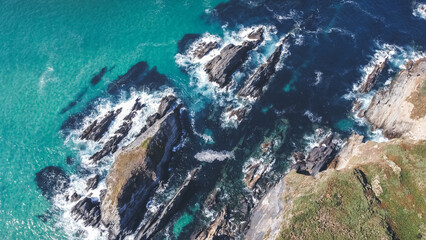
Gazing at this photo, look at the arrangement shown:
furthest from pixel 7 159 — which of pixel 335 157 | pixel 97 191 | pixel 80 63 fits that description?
pixel 335 157

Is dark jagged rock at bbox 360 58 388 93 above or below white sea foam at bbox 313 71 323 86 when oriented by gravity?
below

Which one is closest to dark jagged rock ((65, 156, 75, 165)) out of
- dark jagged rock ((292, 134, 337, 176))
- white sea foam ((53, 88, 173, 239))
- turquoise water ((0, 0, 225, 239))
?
turquoise water ((0, 0, 225, 239))

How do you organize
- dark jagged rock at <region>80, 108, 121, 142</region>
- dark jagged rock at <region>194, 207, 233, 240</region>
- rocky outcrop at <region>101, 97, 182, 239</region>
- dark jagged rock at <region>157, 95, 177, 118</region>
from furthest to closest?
dark jagged rock at <region>157, 95, 177, 118</region> → dark jagged rock at <region>80, 108, 121, 142</region> → rocky outcrop at <region>101, 97, 182, 239</region> → dark jagged rock at <region>194, 207, 233, 240</region>

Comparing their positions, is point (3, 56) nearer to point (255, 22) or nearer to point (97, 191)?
point (97, 191)

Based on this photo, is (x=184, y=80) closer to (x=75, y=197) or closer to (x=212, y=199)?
(x=212, y=199)

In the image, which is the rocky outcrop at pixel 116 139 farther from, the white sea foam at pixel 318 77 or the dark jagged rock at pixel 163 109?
the white sea foam at pixel 318 77

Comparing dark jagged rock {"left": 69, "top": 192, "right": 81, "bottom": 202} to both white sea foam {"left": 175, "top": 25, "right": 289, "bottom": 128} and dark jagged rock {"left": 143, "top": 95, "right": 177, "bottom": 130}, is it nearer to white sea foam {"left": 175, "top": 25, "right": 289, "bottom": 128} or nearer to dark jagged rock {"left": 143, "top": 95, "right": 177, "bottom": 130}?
dark jagged rock {"left": 143, "top": 95, "right": 177, "bottom": 130}
